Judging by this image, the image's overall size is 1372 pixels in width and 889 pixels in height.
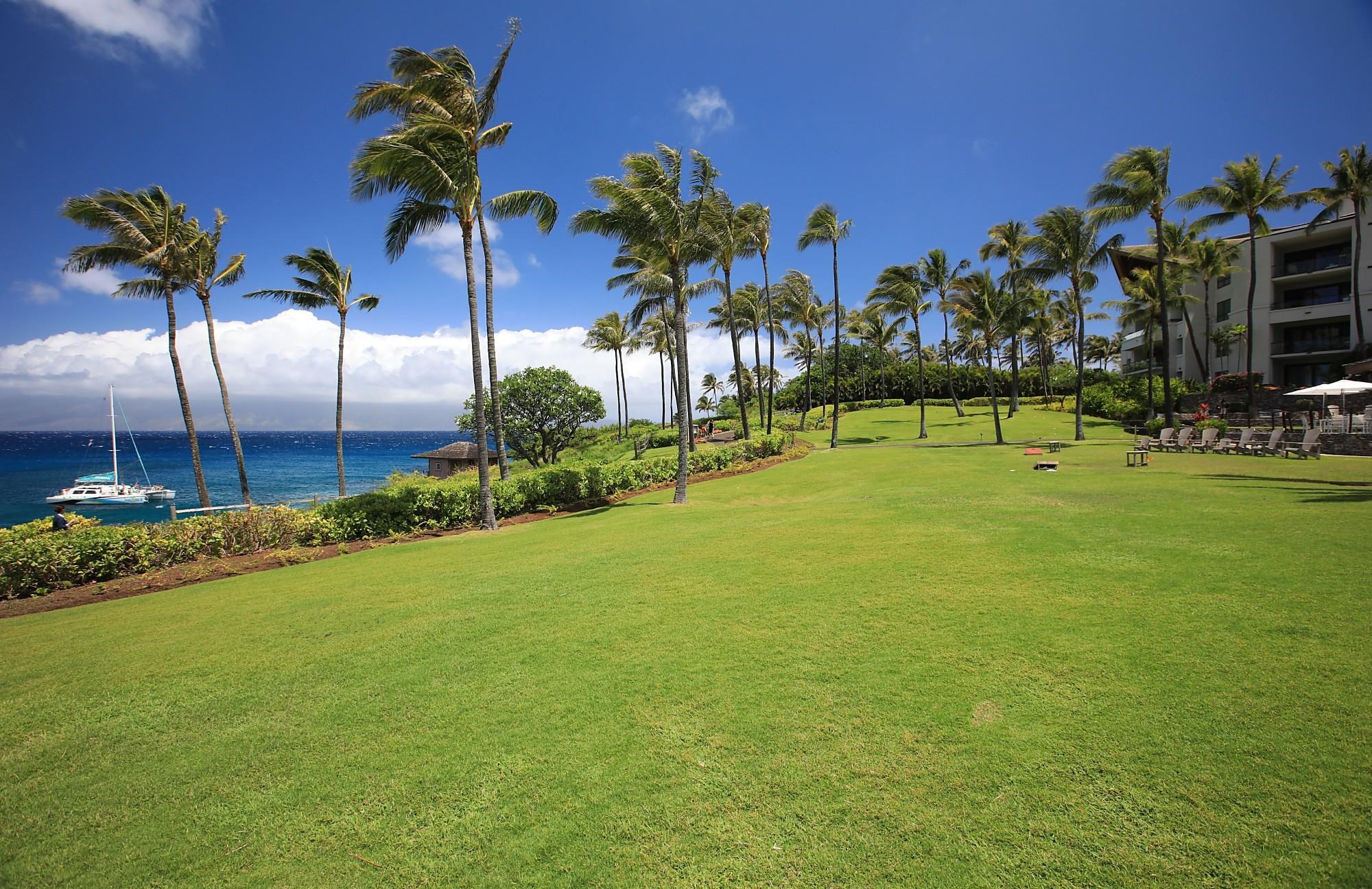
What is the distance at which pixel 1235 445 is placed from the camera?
20.5 m

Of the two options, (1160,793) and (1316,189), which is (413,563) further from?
(1316,189)

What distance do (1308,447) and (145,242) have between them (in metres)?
38.8

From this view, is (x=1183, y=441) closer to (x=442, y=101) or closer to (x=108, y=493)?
(x=442, y=101)

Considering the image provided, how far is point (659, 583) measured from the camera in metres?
8.07

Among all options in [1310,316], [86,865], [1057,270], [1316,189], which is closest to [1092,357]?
[1310,316]

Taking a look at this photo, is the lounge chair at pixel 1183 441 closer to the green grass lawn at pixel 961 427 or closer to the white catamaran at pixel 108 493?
the green grass lawn at pixel 961 427

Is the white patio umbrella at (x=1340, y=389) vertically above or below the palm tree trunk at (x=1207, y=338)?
below

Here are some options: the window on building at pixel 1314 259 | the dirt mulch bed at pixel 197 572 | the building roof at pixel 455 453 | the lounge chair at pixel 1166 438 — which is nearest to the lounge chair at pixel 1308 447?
the lounge chair at pixel 1166 438

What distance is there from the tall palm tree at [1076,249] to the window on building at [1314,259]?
Result: 2035 centimetres

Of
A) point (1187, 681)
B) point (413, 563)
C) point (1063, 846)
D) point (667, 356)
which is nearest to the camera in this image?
point (1063, 846)

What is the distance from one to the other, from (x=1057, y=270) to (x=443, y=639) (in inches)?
1468

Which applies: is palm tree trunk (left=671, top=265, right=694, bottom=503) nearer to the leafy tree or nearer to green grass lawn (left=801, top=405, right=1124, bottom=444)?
the leafy tree

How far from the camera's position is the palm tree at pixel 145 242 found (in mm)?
17453

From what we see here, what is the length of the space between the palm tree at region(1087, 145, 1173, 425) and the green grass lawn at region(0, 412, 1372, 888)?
2508cm
